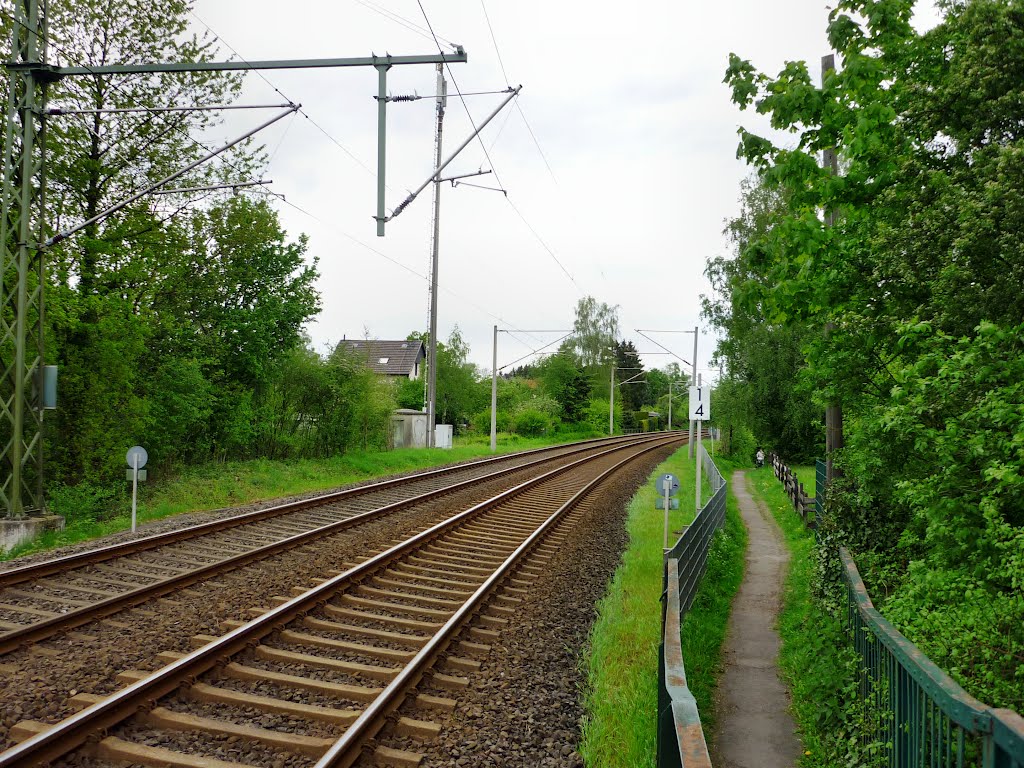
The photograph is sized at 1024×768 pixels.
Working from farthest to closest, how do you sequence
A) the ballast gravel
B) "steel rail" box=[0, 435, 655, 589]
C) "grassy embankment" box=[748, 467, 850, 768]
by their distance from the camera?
"steel rail" box=[0, 435, 655, 589] < "grassy embankment" box=[748, 467, 850, 768] < the ballast gravel

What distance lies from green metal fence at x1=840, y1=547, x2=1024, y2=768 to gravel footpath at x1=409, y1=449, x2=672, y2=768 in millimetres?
2178

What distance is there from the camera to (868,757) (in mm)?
5285

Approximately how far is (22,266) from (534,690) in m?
11.8

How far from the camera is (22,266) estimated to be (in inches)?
487

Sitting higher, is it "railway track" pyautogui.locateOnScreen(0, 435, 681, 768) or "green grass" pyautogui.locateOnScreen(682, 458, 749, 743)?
"railway track" pyautogui.locateOnScreen(0, 435, 681, 768)

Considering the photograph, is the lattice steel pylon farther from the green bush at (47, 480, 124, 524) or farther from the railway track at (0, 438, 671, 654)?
the railway track at (0, 438, 671, 654)

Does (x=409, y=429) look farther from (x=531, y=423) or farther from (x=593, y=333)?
(x=593, y=333)

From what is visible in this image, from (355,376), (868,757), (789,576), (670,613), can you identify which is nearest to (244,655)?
(670,613)

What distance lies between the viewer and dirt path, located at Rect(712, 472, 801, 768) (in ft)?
20.7

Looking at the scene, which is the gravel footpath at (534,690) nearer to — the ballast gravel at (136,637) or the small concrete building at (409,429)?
the ballast gravel at (136,637)

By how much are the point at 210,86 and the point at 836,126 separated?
17.7m

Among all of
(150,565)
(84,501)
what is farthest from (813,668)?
(84,501)

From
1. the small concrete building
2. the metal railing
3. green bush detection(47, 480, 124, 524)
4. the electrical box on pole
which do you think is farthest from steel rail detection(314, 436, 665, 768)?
the small concrete building

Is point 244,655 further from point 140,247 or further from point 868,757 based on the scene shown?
point 140,247
